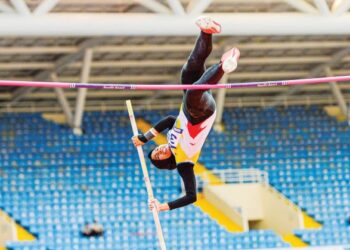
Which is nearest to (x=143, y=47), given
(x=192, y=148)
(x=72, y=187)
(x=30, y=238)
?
(x=72, y=187)

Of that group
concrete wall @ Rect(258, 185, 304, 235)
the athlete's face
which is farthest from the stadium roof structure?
the athlete's face

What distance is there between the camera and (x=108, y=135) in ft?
73.9

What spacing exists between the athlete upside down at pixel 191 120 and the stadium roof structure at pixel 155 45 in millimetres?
7197

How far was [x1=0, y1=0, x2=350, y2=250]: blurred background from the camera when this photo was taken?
17.8m

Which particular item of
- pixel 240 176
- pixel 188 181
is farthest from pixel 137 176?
pixel 188 181

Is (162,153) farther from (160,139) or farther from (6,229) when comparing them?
(160,139)

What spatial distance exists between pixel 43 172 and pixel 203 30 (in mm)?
12593

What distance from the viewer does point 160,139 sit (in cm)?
2345

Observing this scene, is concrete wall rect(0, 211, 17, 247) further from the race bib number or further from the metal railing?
the race bib number

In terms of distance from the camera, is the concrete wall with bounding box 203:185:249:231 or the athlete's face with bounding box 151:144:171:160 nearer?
the athlete's face with bounding box 151:144:171:160

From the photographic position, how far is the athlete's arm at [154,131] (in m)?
9.57

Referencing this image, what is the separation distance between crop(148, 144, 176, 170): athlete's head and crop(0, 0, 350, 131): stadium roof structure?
23.5 feet

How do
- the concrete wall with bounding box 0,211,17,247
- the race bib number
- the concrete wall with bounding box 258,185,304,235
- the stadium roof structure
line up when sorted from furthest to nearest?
the concrete wall with bounding box 258,185,304,235, the concrete wall with bounding box 0,211,17,247, the stadium roof structure, the race bib number

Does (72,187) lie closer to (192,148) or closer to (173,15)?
(173,15)
